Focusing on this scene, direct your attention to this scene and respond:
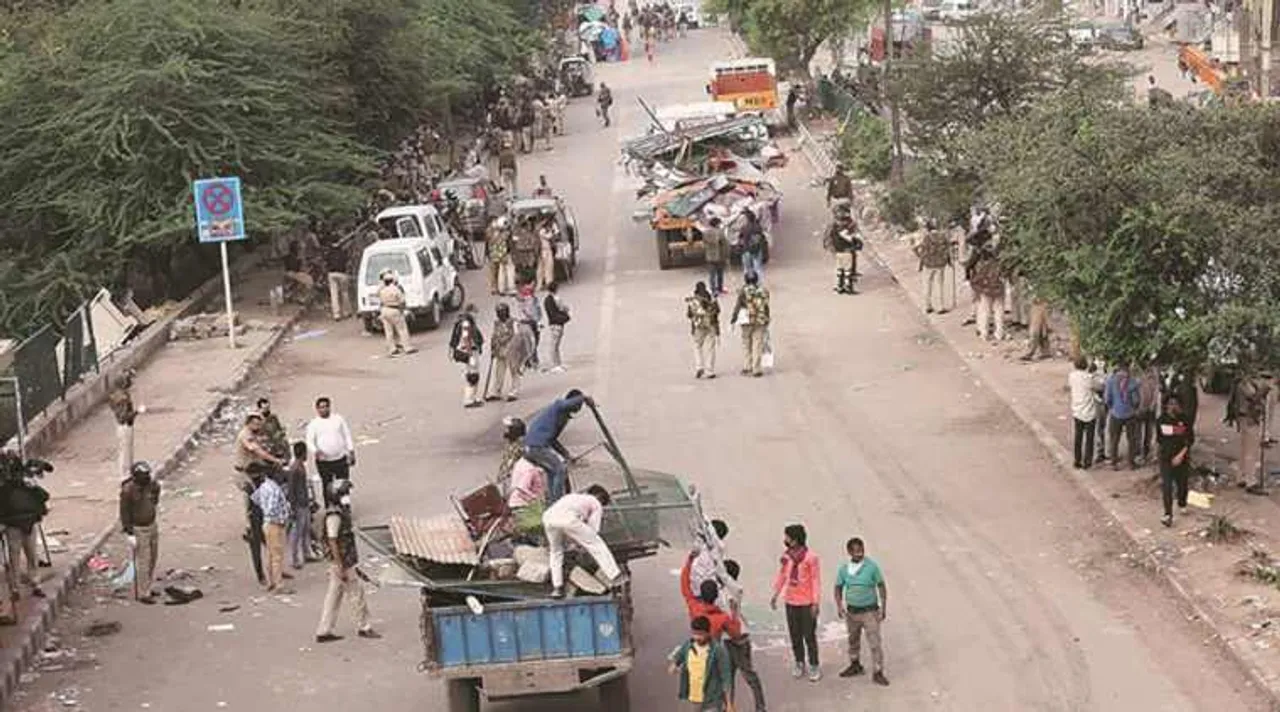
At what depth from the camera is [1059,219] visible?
65.8 ft

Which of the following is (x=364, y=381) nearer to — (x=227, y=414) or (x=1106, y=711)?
(x=227, y=414)

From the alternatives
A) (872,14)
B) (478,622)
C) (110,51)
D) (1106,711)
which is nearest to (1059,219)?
(1106,711)

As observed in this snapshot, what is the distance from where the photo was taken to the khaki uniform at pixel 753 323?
→ 26.9 m

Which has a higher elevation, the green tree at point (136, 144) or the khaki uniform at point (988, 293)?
the green tree at point (136, 144)

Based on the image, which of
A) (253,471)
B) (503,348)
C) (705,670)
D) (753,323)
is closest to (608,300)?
(753,323)

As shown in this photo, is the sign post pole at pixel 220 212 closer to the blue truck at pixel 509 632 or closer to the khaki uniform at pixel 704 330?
the khaki uniform at pixel 704 330

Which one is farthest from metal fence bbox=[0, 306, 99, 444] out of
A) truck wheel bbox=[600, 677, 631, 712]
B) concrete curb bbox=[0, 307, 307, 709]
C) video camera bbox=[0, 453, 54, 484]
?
truck wheel bbox=[600, 677, 631, 712]

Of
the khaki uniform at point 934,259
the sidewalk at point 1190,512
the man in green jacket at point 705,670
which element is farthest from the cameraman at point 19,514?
the khaki uniform at point 934,259

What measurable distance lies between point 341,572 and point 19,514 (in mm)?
3155

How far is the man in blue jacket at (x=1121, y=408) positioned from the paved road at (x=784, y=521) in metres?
0.76

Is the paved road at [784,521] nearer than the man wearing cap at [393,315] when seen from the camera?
Yes

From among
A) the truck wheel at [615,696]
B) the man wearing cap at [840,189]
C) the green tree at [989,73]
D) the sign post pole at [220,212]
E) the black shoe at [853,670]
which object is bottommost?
the black shoe at [853,670]

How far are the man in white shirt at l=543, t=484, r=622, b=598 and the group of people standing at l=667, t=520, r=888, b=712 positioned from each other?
25.9 inches

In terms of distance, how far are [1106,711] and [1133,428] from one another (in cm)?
680
